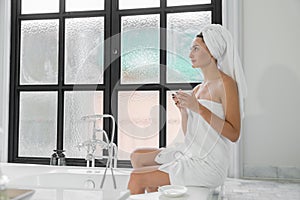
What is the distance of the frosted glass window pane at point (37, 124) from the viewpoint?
8.89 ft

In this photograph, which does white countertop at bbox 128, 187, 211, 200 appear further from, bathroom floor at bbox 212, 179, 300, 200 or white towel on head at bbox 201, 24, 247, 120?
white towel on head at bbox 201, 24, 247, 120

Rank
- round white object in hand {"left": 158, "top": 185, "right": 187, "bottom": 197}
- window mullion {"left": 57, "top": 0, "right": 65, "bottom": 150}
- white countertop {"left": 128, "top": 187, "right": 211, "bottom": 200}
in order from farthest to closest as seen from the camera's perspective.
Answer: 1. window mullion {"left": 57, "top": 0, "right": 65, "bottom": 150}
2. white countertop {"left": 128, "top": 187, "right": 211, "bottom": 200}
3. round white object in hand {"left": 158, "top": 185, "right": 187, "bottom": 197}

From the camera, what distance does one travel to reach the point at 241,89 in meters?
1.60

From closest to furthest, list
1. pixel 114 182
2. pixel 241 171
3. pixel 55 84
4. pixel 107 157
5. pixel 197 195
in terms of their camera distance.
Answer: pixel 197 195 < pixel 114 182 < pixel 107 157 < pixel 241 171 < pixel 55 84

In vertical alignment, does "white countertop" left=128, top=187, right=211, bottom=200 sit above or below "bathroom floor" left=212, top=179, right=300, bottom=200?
above

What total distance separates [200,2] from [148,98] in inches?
38.0

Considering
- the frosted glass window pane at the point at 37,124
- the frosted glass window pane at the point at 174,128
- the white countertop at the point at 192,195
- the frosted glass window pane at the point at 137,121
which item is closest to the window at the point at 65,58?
the frosted glass window pane at the point at 37,124

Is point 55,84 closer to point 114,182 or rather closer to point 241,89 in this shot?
point 114,182

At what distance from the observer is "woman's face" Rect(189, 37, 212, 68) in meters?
1.61

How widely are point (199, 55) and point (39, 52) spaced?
156 cm

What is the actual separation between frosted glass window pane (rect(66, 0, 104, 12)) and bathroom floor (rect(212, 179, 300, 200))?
5.04 feet

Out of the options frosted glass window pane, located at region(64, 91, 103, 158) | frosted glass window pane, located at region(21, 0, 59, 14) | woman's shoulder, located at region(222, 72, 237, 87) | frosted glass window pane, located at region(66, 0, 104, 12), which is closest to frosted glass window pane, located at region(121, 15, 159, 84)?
woman's shoulder, located at region(222, 72, 237, 87)

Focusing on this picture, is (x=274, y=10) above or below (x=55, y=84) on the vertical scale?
above

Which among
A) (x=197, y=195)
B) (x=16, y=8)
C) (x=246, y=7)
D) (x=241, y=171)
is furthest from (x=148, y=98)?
(x=16, y=8)
